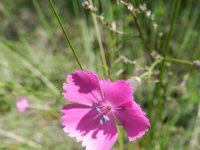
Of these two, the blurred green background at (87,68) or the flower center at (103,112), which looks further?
the blurred green background at (87,68)

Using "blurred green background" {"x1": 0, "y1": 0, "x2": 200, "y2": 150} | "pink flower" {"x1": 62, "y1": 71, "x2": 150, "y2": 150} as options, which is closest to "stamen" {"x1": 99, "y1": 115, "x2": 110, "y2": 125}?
"pink flower" {"x1": 62, "y1": 71, "x2": 150, "y2": 150}

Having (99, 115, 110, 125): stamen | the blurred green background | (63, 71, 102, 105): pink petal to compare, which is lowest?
(99, 115, 110, 125): stamen

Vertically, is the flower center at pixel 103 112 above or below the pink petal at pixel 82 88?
below

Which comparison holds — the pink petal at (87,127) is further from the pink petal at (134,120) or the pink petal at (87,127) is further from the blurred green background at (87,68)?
the blurred green background at (87,68)

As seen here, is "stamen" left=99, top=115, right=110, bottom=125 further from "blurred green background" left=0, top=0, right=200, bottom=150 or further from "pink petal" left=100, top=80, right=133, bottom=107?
"blurred green background" left=0, top=0, right=200, bottom=150

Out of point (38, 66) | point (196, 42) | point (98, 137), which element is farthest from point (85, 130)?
point (196, 42)

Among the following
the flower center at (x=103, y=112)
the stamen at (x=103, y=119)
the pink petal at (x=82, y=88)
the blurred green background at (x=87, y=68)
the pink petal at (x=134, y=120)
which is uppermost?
the blurred green background at (x=87, y=68)

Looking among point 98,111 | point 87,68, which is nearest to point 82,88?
point 98,111

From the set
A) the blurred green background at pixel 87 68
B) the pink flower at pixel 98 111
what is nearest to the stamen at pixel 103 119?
the pink flower at pixel 98 111

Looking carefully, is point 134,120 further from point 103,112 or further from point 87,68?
point 87,68
